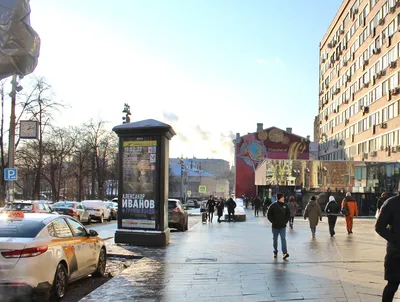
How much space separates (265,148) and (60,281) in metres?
79.3

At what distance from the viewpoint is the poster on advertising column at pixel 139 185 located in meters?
14.0

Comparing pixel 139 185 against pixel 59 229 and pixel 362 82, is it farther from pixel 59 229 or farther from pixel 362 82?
pixel 362 82

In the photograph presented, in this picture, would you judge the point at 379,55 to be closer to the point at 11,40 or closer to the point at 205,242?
the point at 205,242

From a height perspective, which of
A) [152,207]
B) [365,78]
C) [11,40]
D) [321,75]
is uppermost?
[321,75]

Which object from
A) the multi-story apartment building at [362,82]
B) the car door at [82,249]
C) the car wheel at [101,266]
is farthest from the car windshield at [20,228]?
the multi-story apartment building at [362,82]

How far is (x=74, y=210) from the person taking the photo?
24.6 meters

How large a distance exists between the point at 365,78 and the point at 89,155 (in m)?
33.9

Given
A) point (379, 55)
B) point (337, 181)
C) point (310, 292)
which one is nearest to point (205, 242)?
point (310, 292)

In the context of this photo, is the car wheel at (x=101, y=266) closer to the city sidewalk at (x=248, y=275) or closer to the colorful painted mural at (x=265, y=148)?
the city sidewalk at (x=248, y=275)

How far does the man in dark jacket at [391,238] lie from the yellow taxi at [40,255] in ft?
15.5

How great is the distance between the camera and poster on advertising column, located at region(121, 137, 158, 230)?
14000 mm

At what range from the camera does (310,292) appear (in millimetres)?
7285

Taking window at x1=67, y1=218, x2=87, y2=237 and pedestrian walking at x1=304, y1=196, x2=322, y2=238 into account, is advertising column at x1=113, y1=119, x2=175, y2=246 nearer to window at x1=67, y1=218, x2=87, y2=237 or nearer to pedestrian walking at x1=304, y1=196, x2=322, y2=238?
window at x1=67, y1=218, x2=87, y2=237

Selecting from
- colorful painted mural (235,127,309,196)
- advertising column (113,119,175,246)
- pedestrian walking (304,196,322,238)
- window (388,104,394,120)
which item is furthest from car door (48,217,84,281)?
colorful painted mural (235,127,309,196)
